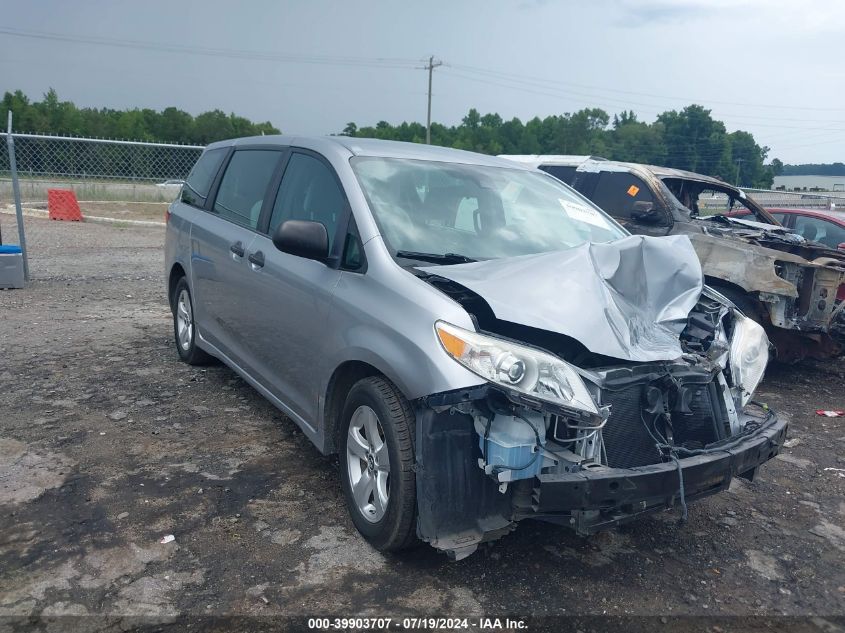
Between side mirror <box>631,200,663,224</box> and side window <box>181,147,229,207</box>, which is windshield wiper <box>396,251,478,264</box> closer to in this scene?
side window <box>181,147,229,207</box>

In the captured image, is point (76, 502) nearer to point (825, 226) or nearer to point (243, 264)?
point (243, 264)

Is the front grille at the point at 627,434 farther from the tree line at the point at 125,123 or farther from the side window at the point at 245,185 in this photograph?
the tree line at the point at 125,123

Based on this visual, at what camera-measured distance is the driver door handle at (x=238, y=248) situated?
15.0 feet

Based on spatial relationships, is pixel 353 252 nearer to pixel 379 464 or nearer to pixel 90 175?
pixel 379 464

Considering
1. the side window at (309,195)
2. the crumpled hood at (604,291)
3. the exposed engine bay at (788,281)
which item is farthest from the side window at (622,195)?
the side window at (309,195)

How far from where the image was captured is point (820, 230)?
936 centimetres

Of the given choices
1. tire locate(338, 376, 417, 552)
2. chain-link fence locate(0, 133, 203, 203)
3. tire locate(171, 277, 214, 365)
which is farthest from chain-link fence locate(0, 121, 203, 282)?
tire locate(338, 376, 417, 552)

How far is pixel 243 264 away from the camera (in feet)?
14.9

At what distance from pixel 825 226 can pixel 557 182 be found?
620 centimetres

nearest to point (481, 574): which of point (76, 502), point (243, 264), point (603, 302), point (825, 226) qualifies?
point (603, 302)

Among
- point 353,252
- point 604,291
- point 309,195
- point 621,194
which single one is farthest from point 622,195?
point 353,252

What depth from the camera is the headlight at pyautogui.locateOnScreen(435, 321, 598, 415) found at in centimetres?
278

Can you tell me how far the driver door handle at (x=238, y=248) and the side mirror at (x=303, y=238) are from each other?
3.50 feet

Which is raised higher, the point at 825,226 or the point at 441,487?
the point at 825,226
